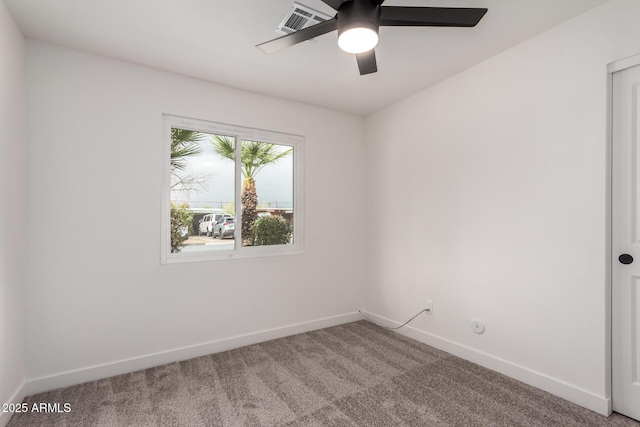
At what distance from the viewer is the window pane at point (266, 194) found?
3219 mm

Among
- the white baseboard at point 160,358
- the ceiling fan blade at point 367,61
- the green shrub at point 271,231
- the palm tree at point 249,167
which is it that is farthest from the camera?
the green shrub at point 271,231

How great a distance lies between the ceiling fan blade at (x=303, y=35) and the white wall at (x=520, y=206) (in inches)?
62.8

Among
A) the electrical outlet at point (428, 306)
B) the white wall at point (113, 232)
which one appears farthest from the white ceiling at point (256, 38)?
the electrical outlet at point (428, 306)

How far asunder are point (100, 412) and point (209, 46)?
101 inches

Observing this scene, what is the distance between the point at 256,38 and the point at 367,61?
875 mm

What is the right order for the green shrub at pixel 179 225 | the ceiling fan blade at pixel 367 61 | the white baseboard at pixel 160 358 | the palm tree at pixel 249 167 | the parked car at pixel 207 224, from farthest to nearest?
the palm tree at pixel 249 167 < the parked car at pixel 207 224 < the green shrub at pixel 179 225 < the white baseboard at pixel 160 358 < the ceiling fan blade at pixel 367 61

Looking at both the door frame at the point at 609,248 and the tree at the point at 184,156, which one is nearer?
the door frame at the point at 609,248

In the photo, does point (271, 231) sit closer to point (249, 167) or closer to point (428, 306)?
point (249, 167)

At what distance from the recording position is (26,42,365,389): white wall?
7.43ft

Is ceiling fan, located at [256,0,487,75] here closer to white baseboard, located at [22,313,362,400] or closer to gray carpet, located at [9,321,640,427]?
gray carpet, located at [9,321,640,427]

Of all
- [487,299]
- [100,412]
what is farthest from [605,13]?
[100,412]

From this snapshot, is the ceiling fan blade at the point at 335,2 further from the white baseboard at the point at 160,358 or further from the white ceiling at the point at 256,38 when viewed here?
the white baseboard at the point at 160,358

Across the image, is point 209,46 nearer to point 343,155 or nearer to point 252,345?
point 343,155

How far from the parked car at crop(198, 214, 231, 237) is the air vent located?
1707 millimetres
